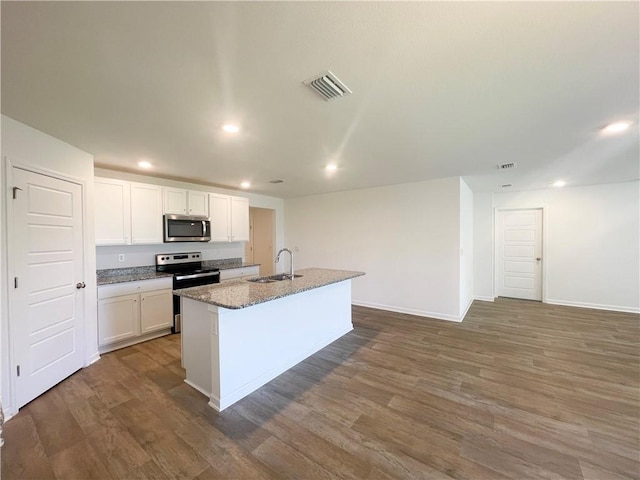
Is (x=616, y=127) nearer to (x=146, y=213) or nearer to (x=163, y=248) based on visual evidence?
(x=146, y=213)

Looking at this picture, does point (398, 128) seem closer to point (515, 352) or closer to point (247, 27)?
point (247, 27)

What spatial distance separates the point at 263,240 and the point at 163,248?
2937 mm

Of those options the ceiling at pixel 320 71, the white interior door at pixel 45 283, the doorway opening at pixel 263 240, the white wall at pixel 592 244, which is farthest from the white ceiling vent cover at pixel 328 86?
the white wall at pixel 592 244

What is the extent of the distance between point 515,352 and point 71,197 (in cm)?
536

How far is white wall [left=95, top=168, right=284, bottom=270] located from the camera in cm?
388

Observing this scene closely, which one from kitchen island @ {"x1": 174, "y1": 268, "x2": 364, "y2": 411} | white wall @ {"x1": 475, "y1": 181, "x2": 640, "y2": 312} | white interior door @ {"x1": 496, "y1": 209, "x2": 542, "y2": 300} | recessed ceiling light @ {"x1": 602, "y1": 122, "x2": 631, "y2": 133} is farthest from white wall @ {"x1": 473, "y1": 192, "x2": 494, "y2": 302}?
kitchen island @ {"x1": 174, "y1": 268, "x2": 364, "y2": 411}

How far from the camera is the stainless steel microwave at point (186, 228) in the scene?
4.18m

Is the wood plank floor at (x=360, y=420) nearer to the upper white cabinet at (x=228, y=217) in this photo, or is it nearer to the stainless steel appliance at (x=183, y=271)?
the stainless steel appliance at (x=183, y=271)

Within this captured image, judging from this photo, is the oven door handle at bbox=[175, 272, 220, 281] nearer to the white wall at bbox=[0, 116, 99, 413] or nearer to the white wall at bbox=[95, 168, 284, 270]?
the white wall at bbox=[95, 168, 284, 270]

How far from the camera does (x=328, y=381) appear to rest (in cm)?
268

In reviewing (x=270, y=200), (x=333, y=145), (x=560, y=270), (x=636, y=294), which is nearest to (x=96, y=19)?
(x=333, y=145)

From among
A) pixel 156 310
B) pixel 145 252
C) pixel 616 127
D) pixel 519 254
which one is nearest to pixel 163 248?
pixel 145 252

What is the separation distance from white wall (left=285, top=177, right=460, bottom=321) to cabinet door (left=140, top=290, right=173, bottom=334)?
3177 millimetres

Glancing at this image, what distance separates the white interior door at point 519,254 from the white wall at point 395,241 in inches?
101
